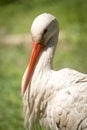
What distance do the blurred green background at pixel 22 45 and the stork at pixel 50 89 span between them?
119cm

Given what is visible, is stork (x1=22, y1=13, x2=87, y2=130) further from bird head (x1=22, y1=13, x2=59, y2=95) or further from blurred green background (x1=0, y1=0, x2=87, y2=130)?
blurred green background (x1=0, y1=0, x2=87, y2=130)

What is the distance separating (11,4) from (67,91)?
7792 millimetres

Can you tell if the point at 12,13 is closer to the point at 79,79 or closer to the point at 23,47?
the point at 23,47

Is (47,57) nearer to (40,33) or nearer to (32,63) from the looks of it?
(32,63)

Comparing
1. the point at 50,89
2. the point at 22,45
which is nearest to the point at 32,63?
the point at 50,89

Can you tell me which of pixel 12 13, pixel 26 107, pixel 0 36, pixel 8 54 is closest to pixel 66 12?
pixel 12 13

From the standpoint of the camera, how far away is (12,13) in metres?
10.4

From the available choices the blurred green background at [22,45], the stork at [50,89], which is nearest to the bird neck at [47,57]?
the stork at [50,89]

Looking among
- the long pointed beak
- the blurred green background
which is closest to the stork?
the long pointed beak

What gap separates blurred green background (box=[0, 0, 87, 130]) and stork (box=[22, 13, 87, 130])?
3.91 ft

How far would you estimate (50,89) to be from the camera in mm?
3770

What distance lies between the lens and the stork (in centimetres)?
368

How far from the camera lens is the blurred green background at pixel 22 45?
5660 mm

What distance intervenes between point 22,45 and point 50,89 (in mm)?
4384
